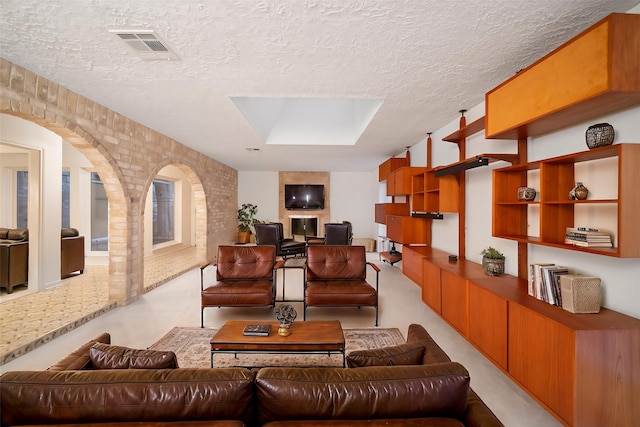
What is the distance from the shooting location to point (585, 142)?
2.25 m

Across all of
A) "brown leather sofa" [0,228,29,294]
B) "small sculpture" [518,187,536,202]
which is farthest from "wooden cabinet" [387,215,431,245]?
"brown leather sofa" [0,228,29,294]

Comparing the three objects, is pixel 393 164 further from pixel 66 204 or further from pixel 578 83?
Answer: pixel 66 204

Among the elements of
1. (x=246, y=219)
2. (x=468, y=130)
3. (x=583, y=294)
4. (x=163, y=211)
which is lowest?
(x=583, y=294)

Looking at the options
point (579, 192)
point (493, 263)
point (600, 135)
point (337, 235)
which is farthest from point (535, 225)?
point (337, 235)

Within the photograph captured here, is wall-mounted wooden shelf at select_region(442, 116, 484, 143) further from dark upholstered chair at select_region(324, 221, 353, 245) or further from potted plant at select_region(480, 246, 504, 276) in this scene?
dark upholstered chair at select_region(324, 221, 353, 245)

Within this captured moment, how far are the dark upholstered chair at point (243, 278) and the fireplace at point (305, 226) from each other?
599cm

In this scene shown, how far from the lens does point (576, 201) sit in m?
2.01

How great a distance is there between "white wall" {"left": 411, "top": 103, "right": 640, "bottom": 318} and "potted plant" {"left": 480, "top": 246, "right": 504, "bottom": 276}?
0.15 meters

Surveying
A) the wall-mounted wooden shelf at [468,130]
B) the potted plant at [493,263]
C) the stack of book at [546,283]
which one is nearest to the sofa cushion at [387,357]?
the stack of book at [546,283]

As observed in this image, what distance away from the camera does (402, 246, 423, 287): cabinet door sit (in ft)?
15.5

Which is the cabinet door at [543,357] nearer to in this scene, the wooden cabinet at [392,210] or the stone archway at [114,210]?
the wooden cabinet at [392,210]

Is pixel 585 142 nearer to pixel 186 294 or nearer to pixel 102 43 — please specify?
pixel 102 43

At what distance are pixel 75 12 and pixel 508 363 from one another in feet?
13.4

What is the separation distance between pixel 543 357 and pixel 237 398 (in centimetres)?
203
